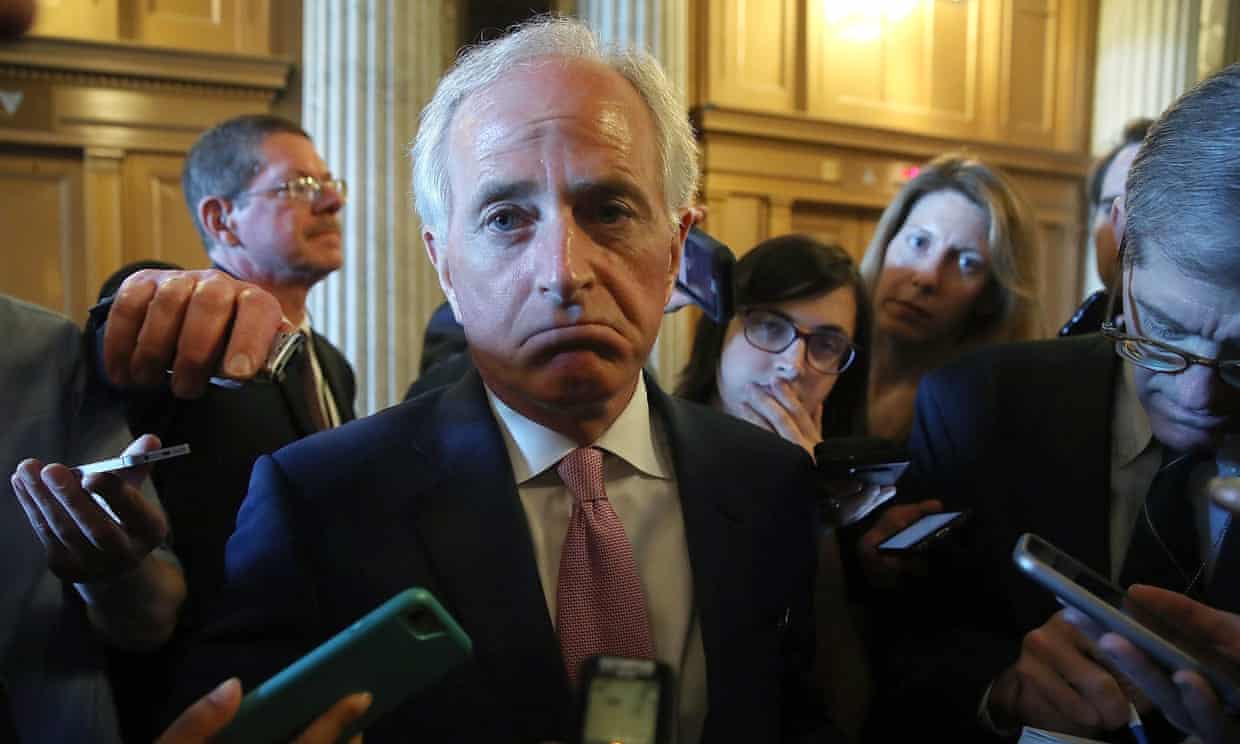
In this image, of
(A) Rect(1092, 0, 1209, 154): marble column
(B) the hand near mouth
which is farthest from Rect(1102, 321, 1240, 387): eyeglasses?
(A) Rect(1092, 0, 1209, 154): marble column

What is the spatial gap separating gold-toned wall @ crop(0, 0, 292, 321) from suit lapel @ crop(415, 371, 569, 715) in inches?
178

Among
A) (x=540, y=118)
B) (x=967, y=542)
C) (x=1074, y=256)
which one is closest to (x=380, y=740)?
(x=540, y=118)

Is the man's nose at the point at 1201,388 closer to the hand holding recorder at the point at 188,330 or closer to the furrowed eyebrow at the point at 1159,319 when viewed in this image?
the furrowed eyebrow at the point at 1159,319

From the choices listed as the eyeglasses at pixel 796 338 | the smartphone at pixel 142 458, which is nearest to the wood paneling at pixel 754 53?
the eyeglasses at pixel 796 338

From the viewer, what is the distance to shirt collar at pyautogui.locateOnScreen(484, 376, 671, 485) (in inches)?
46.7

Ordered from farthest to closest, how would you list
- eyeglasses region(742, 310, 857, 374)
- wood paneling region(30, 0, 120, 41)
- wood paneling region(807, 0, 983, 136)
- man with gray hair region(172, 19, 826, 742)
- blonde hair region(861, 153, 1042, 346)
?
1. wood paneling region(807, 0, 983, 136)
2. wood paneling region(30, 0, 120, 41)
3. blonde hair region(861, 153, 1042, 346)
4. eyeglasses region(742, 310, 857, 374)
5. man with gray hair region(172, 19, 826, 742)

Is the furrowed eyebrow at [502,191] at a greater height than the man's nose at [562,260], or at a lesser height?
greater

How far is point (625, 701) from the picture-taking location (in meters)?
0.70

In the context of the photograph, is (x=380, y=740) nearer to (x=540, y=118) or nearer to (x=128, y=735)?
(x=128, y=735)

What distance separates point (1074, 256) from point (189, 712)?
7932 millimetres

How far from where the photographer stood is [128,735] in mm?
1243

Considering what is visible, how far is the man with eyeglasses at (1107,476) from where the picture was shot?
106 centimetres

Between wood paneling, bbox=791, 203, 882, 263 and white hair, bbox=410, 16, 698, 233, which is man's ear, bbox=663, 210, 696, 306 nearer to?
white hair, bbox=410, 16, 698, 233

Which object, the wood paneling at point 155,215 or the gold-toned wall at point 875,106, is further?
the gold-toned wall at point 875,106
